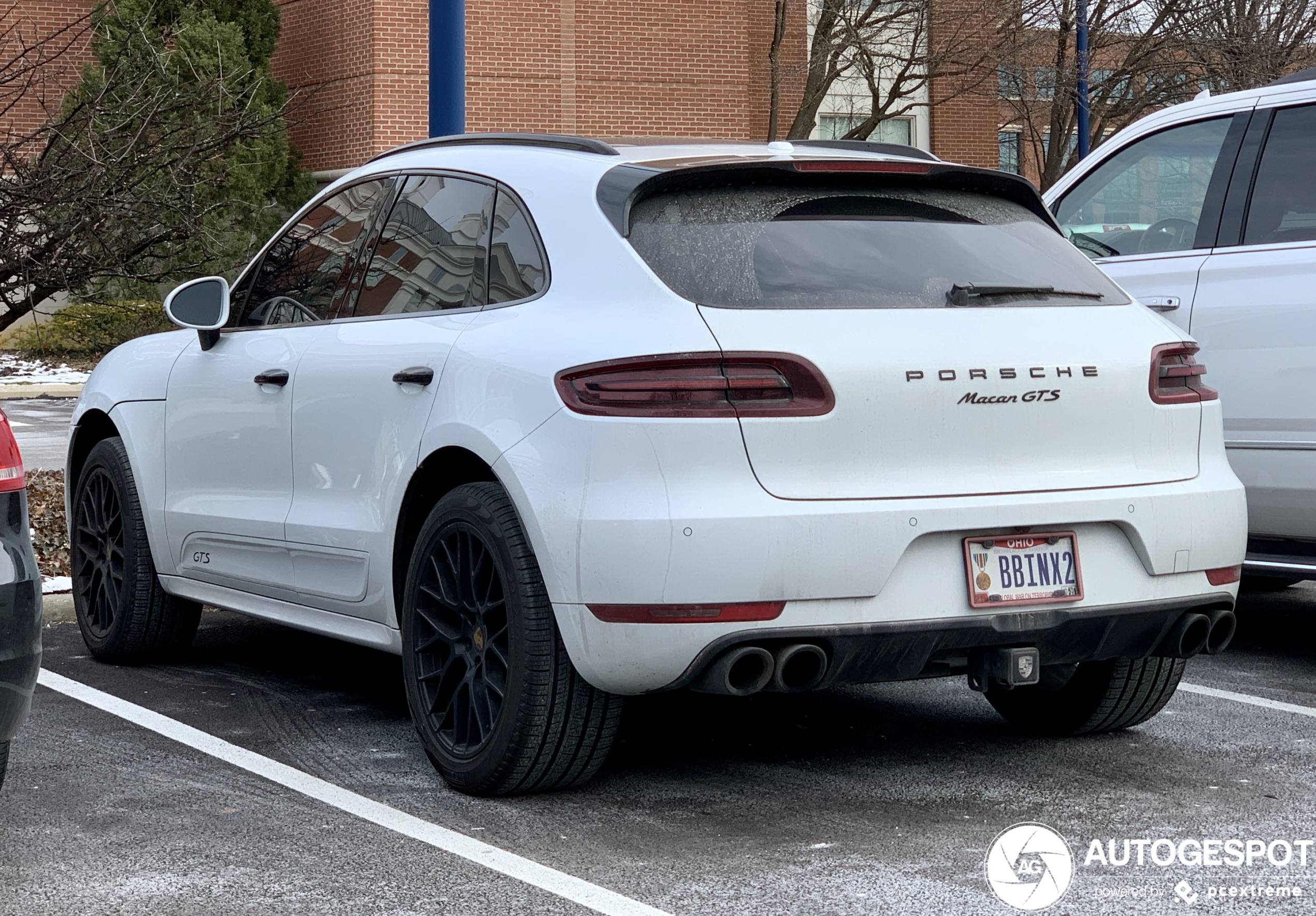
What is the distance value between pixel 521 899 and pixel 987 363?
1757 millimetres

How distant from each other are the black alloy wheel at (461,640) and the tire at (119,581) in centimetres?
197

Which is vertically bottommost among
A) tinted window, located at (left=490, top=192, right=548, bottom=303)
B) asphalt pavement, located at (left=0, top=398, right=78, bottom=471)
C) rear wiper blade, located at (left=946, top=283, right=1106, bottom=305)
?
asphalt pavement, located at (left=0, top=398, right=78, bottom=471)

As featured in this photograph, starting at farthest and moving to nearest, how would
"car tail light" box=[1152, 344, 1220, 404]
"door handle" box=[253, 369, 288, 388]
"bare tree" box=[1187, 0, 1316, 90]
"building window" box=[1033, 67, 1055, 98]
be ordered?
1. "building window" box=[1033, 67, 1055, 98]
2. "bare tree" box=[1187, 0, 1316, 90]
3. "door handle" box=[253, 369, 288, 388]
4. "car tail light" box=[1152, 344, 1220, 404]

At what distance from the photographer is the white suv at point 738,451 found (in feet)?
13.8

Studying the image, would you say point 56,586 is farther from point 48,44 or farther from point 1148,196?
point 48,44

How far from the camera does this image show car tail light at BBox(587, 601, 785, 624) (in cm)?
418

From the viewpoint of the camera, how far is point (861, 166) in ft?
15.6

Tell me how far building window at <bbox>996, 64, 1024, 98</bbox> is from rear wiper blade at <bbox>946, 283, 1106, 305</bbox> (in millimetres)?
17570

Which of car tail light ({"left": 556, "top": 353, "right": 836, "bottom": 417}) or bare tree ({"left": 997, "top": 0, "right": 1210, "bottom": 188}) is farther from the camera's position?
bare tree ({"left": 997, "top": 0, "right": 1210, "bottom": 188})

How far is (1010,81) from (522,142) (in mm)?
18333

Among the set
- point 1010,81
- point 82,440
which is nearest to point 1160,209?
point 82,440

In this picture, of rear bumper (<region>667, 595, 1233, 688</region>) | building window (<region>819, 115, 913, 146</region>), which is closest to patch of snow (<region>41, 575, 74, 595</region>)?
rear bumper (<region>667, 595, 1233, 688</region>)

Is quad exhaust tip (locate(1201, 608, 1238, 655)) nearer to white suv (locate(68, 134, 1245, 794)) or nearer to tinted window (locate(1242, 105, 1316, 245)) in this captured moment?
white suv (locate(68, 134, 1245, 794))

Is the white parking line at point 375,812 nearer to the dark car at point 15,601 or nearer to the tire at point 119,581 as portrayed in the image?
the tire at point 119,581
